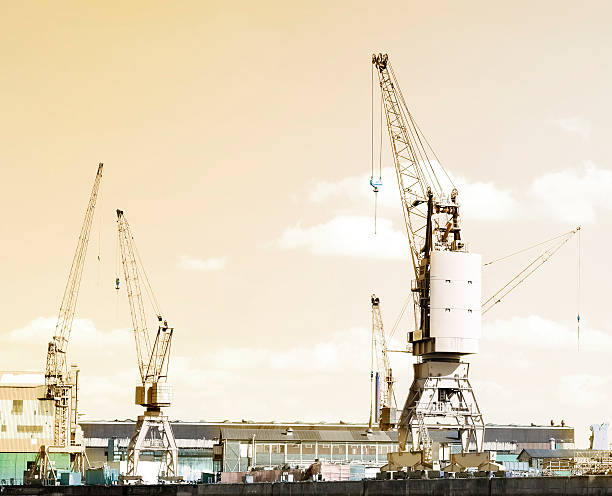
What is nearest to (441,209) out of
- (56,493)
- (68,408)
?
(56,493)

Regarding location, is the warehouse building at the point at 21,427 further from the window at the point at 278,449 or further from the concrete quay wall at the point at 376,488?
the window at the point at 278,449

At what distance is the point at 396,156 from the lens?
153m

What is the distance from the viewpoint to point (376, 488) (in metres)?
122

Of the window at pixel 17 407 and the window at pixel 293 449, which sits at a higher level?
the window at pixel 17 407

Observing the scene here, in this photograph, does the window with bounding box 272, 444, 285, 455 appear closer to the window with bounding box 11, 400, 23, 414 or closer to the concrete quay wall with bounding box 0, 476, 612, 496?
the window with bounding box 11, 400, 23, 414

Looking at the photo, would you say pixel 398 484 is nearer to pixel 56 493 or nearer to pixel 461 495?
pixel 461 495

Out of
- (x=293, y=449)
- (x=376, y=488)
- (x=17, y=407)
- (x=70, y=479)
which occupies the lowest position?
(x=70, y=479)

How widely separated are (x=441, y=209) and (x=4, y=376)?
84.5 metres

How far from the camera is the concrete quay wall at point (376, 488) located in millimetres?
97688

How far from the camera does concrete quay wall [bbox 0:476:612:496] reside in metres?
97.7

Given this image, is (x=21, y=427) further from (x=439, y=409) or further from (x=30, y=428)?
(x=439, y=409)

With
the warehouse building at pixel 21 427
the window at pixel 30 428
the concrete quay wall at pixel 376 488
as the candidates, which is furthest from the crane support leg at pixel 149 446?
the concrete quay wall at pixel 376 488

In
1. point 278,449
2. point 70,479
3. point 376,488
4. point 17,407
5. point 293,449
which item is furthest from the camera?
point 293,449

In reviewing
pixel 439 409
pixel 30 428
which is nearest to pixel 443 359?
pixel 439 409
